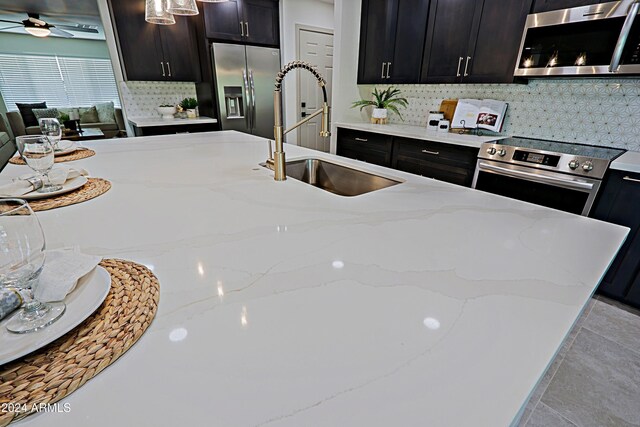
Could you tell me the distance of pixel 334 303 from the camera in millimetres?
609

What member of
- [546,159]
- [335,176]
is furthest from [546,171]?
[335,176]

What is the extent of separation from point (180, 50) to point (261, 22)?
114cm

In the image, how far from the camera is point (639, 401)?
1458 mm

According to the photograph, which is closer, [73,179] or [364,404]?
[364,404]

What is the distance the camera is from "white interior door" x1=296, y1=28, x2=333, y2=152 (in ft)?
15.6

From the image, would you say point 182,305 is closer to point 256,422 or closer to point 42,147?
point 256,422

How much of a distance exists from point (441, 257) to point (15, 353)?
32.9 inches

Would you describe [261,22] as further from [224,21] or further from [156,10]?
[156,10]

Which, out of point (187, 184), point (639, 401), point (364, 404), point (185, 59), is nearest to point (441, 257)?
point (364, 404)

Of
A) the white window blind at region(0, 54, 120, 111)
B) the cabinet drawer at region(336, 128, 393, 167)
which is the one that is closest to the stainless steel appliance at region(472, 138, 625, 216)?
the cabinet drawer at region(336, 128, 393, 167)

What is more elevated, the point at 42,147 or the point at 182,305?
the point at 42,147

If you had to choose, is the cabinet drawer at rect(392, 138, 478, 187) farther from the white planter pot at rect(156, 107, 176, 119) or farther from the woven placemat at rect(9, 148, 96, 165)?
the white planter pot at rect(156, 107, 176, 119)

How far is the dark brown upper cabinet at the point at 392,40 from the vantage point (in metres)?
3.10

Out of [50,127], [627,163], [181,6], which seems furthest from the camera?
[181,6]
